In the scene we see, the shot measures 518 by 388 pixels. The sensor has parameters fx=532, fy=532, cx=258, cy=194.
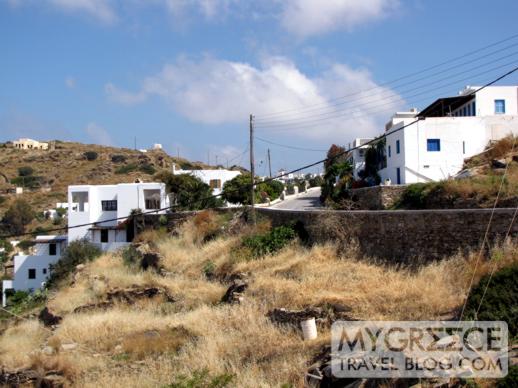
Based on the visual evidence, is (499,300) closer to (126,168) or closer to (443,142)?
(443,142)

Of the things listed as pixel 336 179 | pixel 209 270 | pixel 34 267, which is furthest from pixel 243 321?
pixel 336 179

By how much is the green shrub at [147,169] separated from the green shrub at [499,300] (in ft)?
251

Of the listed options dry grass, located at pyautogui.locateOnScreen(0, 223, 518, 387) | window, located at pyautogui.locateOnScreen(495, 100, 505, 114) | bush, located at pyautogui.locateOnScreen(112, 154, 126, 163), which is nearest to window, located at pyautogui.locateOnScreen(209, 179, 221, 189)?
window, located at pyautogui.locateOnScreen(495, 100, 505, 114)

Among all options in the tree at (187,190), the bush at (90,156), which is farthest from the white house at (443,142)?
the bush at (90,156)

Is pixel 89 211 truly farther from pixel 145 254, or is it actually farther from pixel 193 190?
pixel 145 254

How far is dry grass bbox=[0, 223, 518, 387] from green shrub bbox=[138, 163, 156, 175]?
2550 inches

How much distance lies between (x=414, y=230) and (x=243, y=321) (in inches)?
214

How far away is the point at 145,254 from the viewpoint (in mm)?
27250

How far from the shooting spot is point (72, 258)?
114 feet

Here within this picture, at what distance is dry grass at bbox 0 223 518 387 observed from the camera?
10.8 meters

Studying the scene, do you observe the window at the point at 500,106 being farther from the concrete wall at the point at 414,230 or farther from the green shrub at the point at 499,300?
the green shrub at the point at 499,300

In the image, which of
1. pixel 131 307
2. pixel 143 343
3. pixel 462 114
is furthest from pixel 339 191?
pixel 143 343

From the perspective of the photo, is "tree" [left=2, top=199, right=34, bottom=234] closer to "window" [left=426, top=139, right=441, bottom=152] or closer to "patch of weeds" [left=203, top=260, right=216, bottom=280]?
"patch of weeds" [left=203, top=260, right=216, bottom=280]

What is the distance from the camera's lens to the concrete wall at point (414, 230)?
1320 cm
